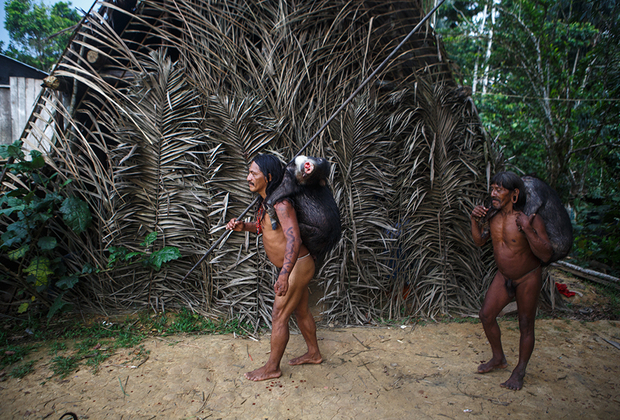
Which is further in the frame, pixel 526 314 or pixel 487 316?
pixel 487 316

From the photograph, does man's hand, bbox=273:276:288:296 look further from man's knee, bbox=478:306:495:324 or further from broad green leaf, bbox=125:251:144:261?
broad green leaf, bbox=125:251:144:261

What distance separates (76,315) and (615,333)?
5.45m

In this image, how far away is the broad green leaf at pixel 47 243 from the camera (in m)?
3.02

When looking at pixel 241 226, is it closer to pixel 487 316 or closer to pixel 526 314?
pixel 487 316

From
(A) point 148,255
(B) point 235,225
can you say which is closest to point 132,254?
(A) point 148,255

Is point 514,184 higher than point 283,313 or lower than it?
higher

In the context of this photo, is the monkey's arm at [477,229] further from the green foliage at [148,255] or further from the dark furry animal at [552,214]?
the green foliage at [148,255]

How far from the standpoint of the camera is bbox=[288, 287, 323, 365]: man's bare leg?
267 cm

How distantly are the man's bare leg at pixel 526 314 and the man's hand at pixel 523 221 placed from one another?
38 centimetres

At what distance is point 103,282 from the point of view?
346 cm

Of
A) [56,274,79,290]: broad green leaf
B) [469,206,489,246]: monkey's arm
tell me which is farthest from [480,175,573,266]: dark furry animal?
[56,274,79,290]: broad green leaf

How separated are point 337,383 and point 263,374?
557 mm

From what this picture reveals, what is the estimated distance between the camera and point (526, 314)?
8.11 ft

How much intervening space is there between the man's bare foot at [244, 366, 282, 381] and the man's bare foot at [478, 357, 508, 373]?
5.23 feet
